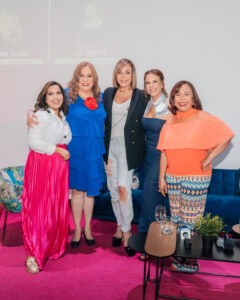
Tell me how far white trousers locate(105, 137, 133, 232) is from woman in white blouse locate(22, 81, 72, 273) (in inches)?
18.9

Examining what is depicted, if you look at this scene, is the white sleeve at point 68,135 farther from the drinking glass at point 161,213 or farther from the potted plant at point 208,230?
the potted plant at point 208,230

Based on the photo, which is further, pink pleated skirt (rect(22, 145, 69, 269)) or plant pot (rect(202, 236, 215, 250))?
pink pleated skirt (rect(22, 145, 69, 269))

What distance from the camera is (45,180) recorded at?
2.90 meters

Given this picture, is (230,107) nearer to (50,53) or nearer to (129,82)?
(129,82)

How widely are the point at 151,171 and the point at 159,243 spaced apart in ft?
2.92

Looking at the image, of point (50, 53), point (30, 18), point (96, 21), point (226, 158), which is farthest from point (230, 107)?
point (30, 18)

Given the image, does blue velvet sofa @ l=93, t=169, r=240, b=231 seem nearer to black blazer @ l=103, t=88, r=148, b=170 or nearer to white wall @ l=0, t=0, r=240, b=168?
white wall @ l=0, t=0, r=240, b=168

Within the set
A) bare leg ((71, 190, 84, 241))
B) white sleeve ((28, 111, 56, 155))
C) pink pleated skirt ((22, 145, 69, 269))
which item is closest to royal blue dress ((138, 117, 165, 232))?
bare leg ((71, 190, 84, 241))

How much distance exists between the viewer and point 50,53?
4.66 m

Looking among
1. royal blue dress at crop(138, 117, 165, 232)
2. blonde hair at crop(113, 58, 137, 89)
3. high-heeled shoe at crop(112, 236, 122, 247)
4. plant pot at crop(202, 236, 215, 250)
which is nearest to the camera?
plant pot at crop(202, 236, 215, 250)

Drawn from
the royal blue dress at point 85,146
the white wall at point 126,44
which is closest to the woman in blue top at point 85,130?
the royal blue dress at point 85,146

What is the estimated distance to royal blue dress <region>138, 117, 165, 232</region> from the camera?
294cm

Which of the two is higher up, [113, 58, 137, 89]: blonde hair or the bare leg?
[113, 58, 137, 89]: blonde hair

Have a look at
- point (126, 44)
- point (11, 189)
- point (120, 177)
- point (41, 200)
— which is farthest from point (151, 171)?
point (126, 44)
